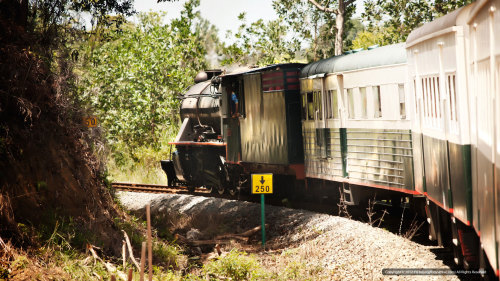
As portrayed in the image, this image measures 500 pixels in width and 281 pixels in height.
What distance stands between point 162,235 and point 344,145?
422 centimetres

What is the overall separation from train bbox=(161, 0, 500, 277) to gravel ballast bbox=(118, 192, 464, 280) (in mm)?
564

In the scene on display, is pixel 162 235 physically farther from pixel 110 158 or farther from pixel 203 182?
pixel 110 158

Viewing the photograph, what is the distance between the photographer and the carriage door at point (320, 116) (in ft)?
46.3

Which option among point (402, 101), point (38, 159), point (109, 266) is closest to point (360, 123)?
point (402, 101)

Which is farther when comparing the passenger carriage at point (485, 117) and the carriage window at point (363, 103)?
the carriage window at point (363, 103)

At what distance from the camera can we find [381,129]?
1180 cm

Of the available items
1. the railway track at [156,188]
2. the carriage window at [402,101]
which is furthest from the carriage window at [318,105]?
the railway track at [156,188]

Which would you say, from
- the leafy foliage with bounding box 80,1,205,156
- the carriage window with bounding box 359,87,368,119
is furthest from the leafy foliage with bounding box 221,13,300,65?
the carriage window with bounding box 359,87,368,119

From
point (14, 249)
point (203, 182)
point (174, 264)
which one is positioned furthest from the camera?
point (203, 182)

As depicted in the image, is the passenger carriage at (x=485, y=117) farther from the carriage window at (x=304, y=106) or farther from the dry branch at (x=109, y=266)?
the carriage window at (x=304, y=106)

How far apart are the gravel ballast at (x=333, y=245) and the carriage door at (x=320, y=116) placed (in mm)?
1495

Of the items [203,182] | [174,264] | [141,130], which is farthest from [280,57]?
[174,264]

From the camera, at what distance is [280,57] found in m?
32.2

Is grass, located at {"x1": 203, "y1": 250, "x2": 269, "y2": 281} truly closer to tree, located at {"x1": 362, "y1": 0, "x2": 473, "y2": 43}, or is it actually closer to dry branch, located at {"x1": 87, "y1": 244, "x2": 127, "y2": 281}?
dry branch, located at {"x1": 87, "y1": 244, "x2": 127, "y2": 281}
